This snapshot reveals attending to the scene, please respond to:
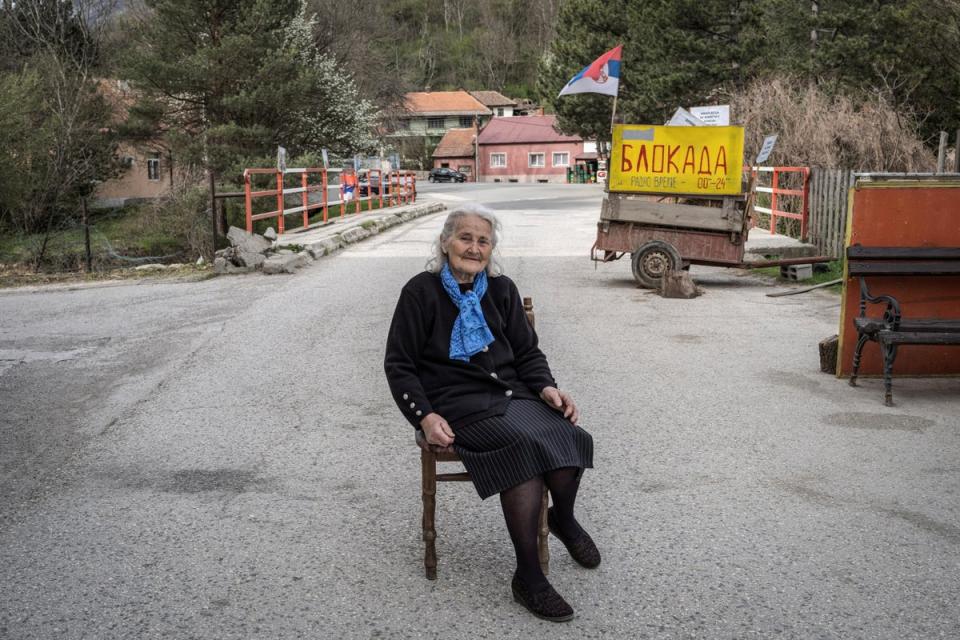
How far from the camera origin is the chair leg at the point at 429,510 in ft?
12.0

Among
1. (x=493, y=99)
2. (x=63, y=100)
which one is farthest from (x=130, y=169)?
(x=493, y=99)

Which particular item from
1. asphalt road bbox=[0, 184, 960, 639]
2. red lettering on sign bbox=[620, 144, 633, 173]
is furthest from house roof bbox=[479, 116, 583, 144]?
asphalt road bbox=[0, 184, 960, 639]

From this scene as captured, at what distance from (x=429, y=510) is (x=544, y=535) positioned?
443mm

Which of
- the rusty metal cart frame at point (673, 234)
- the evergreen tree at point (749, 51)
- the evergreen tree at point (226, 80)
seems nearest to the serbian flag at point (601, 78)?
the rusty metal cart frame at point (673, 234)

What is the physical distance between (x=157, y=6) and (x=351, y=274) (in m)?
24.2

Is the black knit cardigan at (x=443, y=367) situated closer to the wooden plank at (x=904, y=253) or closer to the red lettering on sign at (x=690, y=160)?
the wooden plank at (x=904, y=253)

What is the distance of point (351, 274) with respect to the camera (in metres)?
14.0

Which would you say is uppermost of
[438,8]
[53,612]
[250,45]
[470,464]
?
[438,8]

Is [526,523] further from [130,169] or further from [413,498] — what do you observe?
[130,169]

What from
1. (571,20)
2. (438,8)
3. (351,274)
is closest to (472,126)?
(438,8)

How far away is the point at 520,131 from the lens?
90.1 metres

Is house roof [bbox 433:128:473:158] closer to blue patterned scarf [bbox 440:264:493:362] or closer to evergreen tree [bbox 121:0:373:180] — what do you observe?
evergreen tree [bbox 121:0:373:180]

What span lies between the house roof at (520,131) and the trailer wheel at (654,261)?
76845 mm

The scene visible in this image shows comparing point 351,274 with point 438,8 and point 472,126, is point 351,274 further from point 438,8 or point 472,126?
point 438,8
